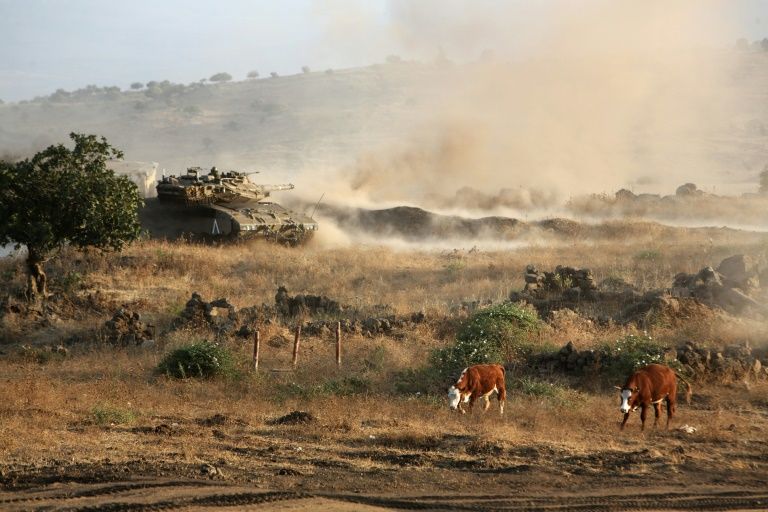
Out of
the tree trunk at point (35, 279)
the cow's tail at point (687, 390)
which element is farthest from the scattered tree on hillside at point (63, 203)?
the cow's tail at point (687, 390)

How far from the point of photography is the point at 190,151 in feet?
317

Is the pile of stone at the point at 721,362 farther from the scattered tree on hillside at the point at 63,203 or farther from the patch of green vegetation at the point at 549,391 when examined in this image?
the scattered tree on hillside at the point at 63,203

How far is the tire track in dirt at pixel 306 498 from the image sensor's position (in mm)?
9492

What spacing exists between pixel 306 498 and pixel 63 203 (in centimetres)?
1502

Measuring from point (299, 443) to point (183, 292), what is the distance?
13.7 m

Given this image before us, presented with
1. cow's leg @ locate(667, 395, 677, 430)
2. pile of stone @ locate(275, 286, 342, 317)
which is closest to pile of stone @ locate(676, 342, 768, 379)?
cow's leg @ locate(667, 395, 677, 430)

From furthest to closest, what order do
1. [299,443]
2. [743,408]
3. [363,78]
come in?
[363,78] → [743,408] → [299,443]

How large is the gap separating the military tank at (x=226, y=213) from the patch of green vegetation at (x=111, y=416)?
18.4m

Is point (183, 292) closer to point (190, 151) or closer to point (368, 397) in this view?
point (368, 397)

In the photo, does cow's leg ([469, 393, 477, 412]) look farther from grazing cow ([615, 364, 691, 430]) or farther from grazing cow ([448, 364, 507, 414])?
grazing cow ([615, 364, 691, 430])

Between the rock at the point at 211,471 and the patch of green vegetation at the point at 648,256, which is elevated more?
the patch of green vegetation at the point at 648,256

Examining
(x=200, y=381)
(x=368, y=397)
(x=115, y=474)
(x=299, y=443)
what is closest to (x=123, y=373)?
(x=200, y=381)

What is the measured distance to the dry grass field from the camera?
10.2m

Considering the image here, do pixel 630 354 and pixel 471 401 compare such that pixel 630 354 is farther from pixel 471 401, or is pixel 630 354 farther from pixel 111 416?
pixel 111 416
